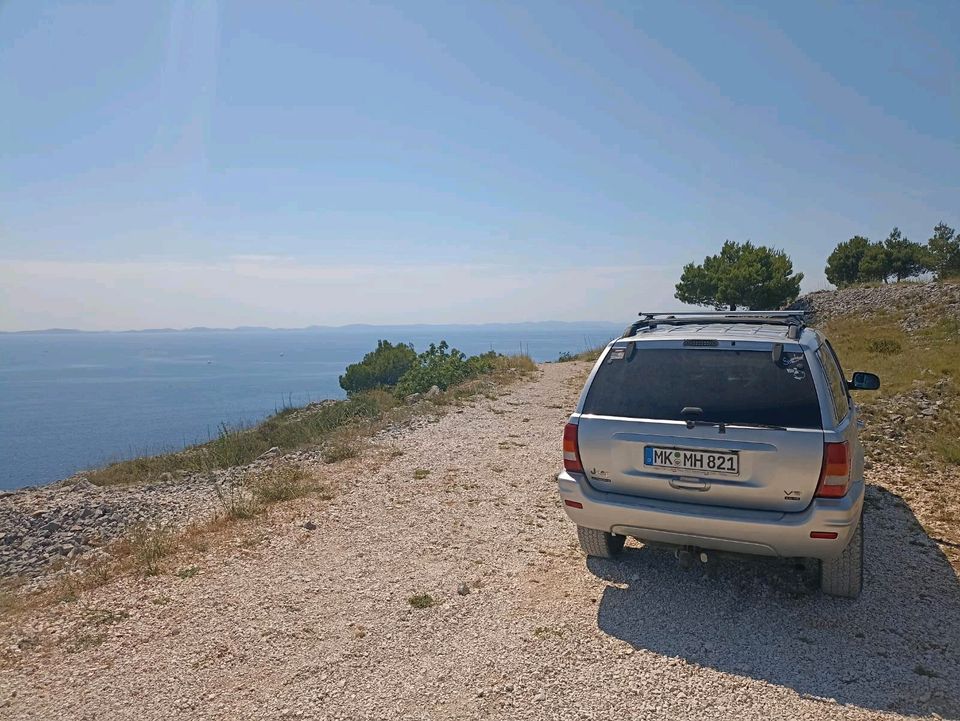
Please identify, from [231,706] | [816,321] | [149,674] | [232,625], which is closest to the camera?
[231,706]

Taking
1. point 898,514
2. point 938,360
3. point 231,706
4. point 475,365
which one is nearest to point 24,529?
point 231,706

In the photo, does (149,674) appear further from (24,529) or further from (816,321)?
(816,321)

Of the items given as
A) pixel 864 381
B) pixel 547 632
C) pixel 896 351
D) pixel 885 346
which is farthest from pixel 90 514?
pixel 885 346

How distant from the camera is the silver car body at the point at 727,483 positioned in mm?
3379

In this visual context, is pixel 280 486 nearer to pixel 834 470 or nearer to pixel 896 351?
pixel 834 470

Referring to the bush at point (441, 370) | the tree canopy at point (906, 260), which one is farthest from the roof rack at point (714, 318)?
the tree canopy at point (906, 260)

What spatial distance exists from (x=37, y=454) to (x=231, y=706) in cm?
4181

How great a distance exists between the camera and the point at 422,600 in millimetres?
4262

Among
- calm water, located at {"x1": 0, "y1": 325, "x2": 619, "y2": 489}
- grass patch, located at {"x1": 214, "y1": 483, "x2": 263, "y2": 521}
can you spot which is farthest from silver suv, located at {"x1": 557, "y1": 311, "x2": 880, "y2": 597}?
calm water, located at {"x1": 0, "y1": 325, "x2": 619, "y2": 489}

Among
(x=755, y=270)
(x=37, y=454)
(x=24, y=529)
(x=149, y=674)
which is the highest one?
(x=755, y=270)

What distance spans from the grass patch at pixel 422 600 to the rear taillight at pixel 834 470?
276cm

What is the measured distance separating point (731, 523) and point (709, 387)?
873 millimetres

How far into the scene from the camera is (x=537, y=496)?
22.4 feet

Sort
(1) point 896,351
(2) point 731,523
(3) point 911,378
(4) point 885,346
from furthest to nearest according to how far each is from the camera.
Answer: (4) point 885,346 < (1) point 896,351 < (3) point 911,378 < (2) point 731,523
